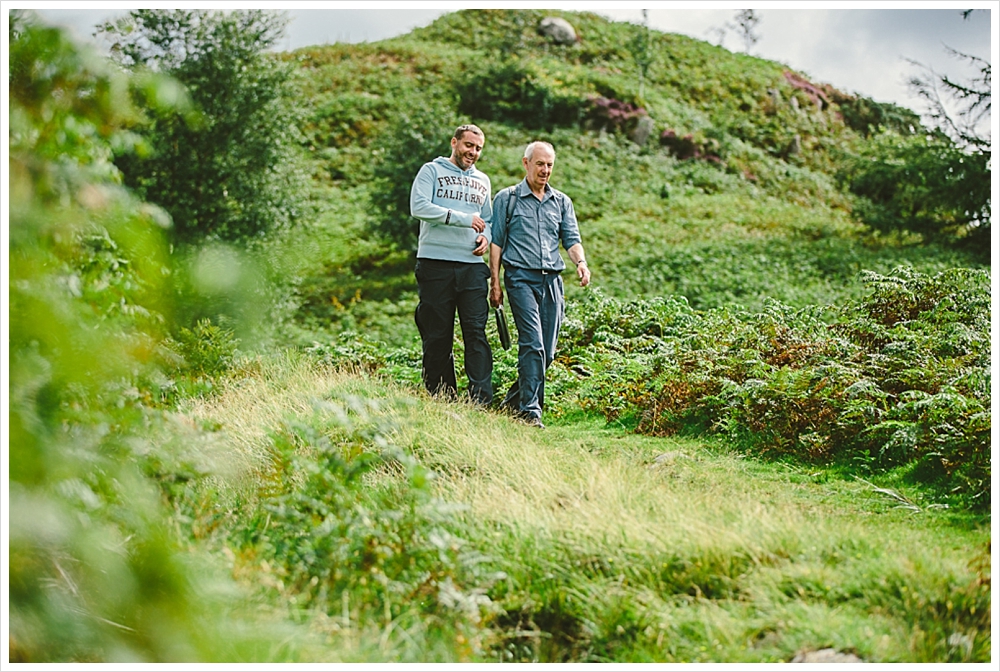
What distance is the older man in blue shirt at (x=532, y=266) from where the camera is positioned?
629 centimetres

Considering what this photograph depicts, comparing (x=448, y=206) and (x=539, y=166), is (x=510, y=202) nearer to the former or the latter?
(x=539, y=166)

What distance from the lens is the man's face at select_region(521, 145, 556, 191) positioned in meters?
6.29

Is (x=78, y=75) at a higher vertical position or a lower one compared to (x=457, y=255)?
higher

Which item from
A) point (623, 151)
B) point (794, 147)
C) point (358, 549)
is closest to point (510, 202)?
point (358, 549)

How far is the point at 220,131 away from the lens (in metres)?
13.9

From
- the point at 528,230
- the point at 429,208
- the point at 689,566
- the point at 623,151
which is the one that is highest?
the point at 623,151

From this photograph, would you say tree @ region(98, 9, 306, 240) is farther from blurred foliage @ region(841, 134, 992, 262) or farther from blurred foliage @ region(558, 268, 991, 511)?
blurred foliage @ region(841, 134, 992, 262)

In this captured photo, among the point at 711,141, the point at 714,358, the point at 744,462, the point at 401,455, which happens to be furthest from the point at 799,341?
the point at 711,141

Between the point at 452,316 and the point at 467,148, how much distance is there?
1.24 meters

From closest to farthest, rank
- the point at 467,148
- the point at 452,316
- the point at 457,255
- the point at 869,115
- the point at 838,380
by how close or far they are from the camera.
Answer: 1. the point at 838,380
2. the point at 467,148
3. the point at 457,255
4. the point at 452,316
5. the point at 869,115

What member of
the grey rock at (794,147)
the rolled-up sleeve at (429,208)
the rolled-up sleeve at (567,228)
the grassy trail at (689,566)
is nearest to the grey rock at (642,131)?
the grey rock at (794,147)

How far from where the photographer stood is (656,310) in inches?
366

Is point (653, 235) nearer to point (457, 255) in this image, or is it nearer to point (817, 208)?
point (817, 208)

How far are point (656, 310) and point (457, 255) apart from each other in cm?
352
